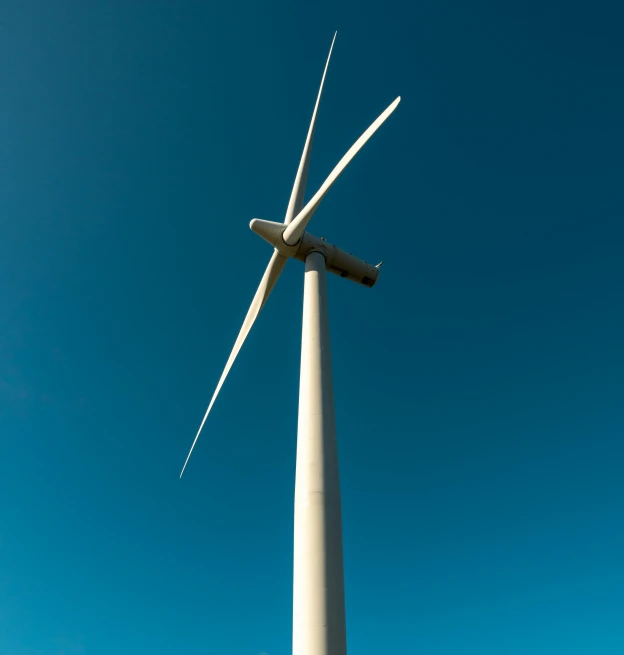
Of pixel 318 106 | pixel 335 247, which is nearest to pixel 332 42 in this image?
pixel 318 106

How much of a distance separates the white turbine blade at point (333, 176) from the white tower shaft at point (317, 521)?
644 centimetres

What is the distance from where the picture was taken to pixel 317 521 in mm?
10500

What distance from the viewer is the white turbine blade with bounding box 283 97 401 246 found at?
17.7 metres

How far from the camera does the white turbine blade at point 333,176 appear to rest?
17.7 metres

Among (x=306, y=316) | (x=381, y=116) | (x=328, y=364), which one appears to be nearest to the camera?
(x=328, y=364)

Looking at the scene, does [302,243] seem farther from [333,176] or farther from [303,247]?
[333,176]

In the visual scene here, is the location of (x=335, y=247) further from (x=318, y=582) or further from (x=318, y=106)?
(x=318, y=582)

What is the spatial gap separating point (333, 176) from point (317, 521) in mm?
12762

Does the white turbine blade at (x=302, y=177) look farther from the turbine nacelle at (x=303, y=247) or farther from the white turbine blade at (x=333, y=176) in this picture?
the white turbine blade at (x=333, y=176)

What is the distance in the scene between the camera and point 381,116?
18156mm

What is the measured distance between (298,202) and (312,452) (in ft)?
46.3

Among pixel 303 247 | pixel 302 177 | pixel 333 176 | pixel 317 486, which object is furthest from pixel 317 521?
pixel 302 177

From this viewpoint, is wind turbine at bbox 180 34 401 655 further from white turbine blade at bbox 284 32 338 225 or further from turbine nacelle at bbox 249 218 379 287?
white turbine blade at bbox 284 32 338 225

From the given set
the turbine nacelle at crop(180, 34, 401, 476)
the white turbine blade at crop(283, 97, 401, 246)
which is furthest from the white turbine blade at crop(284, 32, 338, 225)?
the white turbine blade at crop(283, 97, 401, 246)
